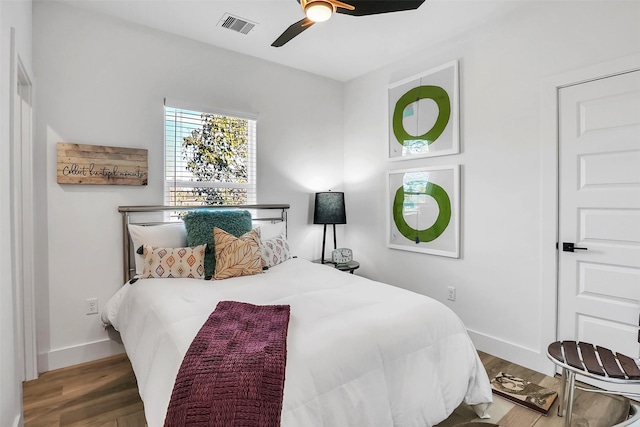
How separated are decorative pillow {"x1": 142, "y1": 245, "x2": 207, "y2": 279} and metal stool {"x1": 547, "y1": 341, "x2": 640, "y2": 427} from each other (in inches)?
89.6

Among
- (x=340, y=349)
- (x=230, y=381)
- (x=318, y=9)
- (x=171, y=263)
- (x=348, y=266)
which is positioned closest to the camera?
(x=230, y=381)

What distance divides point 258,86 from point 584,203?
116 inches

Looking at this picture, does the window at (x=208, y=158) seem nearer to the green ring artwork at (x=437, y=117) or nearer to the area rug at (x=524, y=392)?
the green ring artwork at (x=437, y=117)

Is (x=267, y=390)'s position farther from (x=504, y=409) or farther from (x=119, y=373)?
(x=119, y=373)

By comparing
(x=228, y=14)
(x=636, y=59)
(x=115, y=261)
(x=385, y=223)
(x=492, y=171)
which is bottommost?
(x=115, y=261)

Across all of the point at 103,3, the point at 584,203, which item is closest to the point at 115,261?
the point at 103,3

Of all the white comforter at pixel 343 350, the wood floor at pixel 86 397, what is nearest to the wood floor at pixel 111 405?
the wood floor at pixel 86 397

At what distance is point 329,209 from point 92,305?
2.27 meters

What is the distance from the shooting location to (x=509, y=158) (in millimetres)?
2607

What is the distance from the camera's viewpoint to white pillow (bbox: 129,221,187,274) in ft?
8.32

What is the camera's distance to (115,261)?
2.68m

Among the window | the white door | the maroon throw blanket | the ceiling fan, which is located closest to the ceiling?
the window

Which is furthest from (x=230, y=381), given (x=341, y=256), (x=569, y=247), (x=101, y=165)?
(x=341, y=256)

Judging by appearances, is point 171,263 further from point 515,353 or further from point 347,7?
point 515,353
